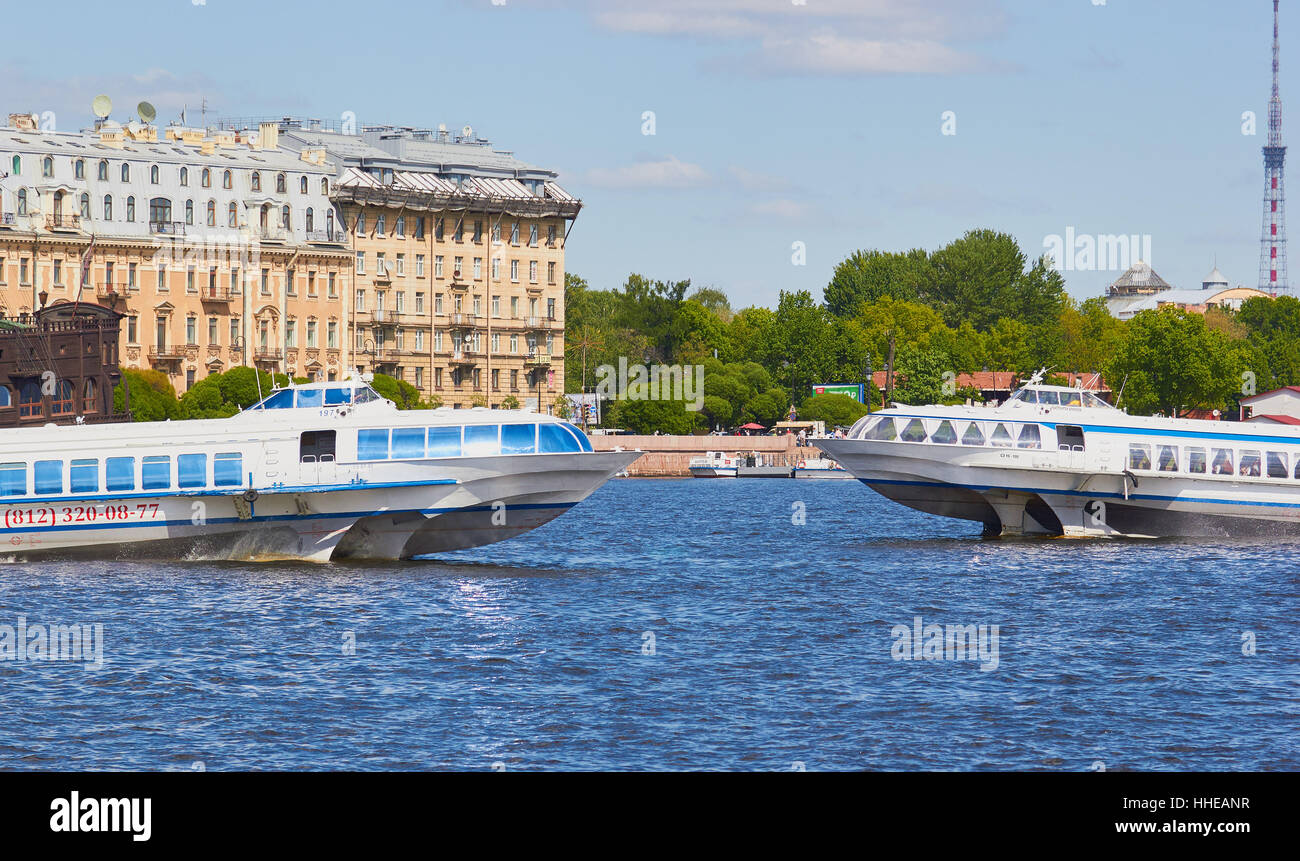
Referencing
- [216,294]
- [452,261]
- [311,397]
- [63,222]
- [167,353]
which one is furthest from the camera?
[452,261]

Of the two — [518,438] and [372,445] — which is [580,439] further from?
[372,445]

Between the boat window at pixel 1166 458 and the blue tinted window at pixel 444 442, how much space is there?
25.9m

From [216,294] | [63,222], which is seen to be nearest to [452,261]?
[216,294]

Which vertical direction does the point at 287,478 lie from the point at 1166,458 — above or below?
below

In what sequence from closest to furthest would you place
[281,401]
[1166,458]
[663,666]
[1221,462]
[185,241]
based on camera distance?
[663,666] < [281,401] < [1166,458] < [1221,462] < [185,241]

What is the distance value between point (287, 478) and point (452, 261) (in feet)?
368

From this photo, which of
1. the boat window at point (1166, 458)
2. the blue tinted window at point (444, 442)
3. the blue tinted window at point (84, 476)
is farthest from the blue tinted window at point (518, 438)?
the boat window at point (1166, 458)

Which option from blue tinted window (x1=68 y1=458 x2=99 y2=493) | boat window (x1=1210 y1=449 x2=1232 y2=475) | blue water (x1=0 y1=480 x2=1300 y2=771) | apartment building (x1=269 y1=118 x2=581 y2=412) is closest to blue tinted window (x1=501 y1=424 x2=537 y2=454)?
blue water (x1=0 y1=480 x2=1300 y2=771)

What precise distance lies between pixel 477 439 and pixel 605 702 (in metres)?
19.5

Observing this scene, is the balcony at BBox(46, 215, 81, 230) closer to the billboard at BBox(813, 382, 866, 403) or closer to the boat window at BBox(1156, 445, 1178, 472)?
the billboard at BBox(813, 382, 866, 403)

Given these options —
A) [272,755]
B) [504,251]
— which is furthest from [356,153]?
[272,755]

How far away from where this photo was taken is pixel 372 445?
5116 cm
